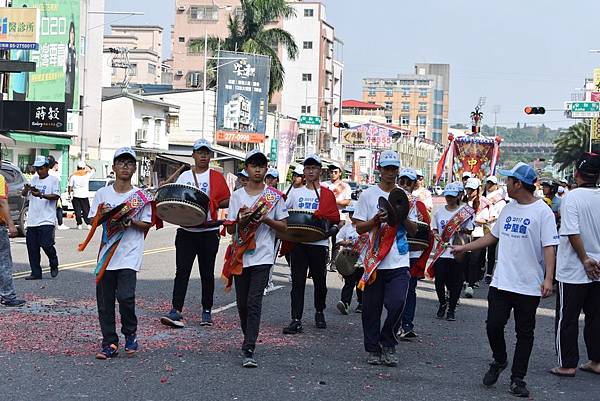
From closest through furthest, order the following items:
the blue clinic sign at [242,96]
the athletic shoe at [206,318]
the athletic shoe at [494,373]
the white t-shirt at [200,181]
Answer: the athletic shoe at [494,373], the white t-shirt at [200,181], the athletic shoe at [206,318], the blue clinic sign at [242,96]

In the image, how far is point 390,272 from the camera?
904 cm

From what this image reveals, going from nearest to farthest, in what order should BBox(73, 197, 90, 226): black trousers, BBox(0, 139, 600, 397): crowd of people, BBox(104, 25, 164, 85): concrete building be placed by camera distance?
BBox(0, 139, 600, 397): crowd of people → BBox(73, 197, 90, 226): black trousers → BBox(104, 25, 164, 85): concrete building

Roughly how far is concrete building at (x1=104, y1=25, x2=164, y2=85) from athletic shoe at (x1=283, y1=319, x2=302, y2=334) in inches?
2750

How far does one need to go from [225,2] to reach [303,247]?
86.6 meters

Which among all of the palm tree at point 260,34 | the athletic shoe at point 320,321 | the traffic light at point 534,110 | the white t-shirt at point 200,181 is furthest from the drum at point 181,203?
the palm tree at point 260,34

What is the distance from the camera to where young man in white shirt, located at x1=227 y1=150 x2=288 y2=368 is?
8.95m

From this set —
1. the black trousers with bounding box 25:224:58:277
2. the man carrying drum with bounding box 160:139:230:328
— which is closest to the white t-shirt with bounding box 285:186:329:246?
the man carrying drum with bounding box 160:139:230:328

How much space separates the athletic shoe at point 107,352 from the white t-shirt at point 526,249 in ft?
11.1

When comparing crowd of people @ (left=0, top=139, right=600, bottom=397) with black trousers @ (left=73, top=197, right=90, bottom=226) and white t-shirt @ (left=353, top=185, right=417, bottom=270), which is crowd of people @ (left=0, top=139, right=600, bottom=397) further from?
black trousers @ (left=73, top=197, right=90, bottom=226)

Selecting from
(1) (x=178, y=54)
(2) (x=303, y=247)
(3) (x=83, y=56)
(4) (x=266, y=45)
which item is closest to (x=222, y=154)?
(4) (x=266, y=45)

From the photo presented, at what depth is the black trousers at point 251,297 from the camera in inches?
349

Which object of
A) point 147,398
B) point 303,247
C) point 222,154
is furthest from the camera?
point 222,154

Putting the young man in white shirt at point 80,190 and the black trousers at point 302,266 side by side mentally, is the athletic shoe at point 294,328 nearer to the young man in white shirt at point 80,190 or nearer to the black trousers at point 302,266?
the black trousers at point 302,266

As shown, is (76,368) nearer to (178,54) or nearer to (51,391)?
(51,391)
